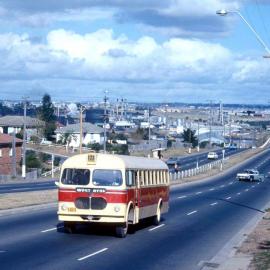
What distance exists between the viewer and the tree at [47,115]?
453 ft

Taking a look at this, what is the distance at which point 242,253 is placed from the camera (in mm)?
19297

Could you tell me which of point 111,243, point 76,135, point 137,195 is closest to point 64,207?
point 111,243

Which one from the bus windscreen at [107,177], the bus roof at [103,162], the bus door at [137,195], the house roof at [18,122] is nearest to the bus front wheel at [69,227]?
the bus windscreen at [107,177]

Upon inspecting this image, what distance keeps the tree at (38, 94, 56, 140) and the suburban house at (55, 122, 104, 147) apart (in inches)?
54.2

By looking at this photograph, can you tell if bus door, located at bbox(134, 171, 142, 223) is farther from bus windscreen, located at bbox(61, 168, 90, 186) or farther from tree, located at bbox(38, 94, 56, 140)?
tree, located at bbox(38, 94, 56, 140)

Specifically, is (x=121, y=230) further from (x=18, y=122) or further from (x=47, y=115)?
(x=47, y=115)

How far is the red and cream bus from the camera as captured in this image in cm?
2139

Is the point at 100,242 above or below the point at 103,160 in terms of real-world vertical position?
below

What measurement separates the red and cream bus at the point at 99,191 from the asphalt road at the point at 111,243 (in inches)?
21.5

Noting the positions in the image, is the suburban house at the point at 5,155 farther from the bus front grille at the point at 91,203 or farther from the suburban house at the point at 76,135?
the bus front grille at the point at 91,203

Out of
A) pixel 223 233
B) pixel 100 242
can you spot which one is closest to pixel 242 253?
pixel 100 242

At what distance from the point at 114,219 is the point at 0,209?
28.1 feet

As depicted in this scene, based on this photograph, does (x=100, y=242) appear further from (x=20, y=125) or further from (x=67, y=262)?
(x=20, y=125)

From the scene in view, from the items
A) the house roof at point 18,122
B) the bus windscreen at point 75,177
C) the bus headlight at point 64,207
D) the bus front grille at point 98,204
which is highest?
the bus windscreen at point 75,177
